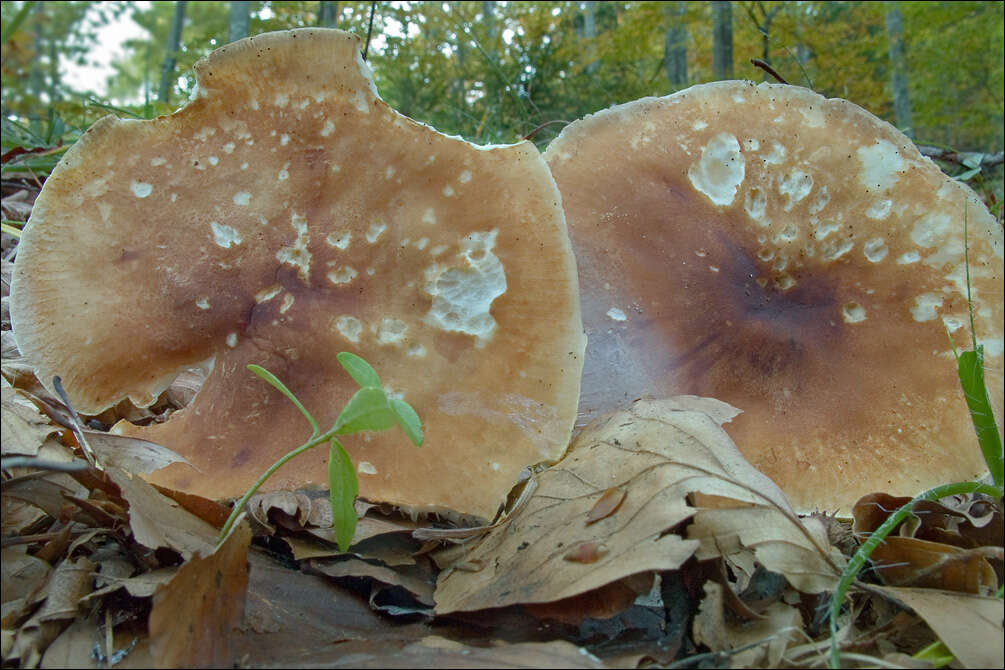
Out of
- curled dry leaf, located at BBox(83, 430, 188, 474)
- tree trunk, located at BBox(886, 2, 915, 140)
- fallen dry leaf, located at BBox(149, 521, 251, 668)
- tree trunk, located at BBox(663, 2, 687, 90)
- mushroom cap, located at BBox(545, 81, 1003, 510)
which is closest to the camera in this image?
fallen dry leaf, located at BBox(149, 521, 251, 668)

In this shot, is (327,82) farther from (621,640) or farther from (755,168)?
(621,640)

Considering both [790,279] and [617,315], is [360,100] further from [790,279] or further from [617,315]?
[790,279]

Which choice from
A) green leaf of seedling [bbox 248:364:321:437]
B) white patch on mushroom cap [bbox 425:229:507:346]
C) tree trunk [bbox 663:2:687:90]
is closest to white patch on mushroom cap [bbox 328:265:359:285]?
white patch on mushroom cap [bbox 425:229:507:346]

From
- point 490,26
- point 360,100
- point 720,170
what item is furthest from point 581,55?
point 360,100

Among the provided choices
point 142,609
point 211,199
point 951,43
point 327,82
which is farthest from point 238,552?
point 951,43

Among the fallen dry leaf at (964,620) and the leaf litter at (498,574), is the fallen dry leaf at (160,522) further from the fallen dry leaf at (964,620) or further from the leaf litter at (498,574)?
the fallen dry leaf at (964,620)

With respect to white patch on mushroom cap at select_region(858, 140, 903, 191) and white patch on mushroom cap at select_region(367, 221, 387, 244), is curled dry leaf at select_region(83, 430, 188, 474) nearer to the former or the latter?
white patch on mushroom cap at select_region(367, 221, 387, 244)

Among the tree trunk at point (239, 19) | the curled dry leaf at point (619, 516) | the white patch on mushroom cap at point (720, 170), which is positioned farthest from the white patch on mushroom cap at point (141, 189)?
the tree trunk at point (239, 19)
